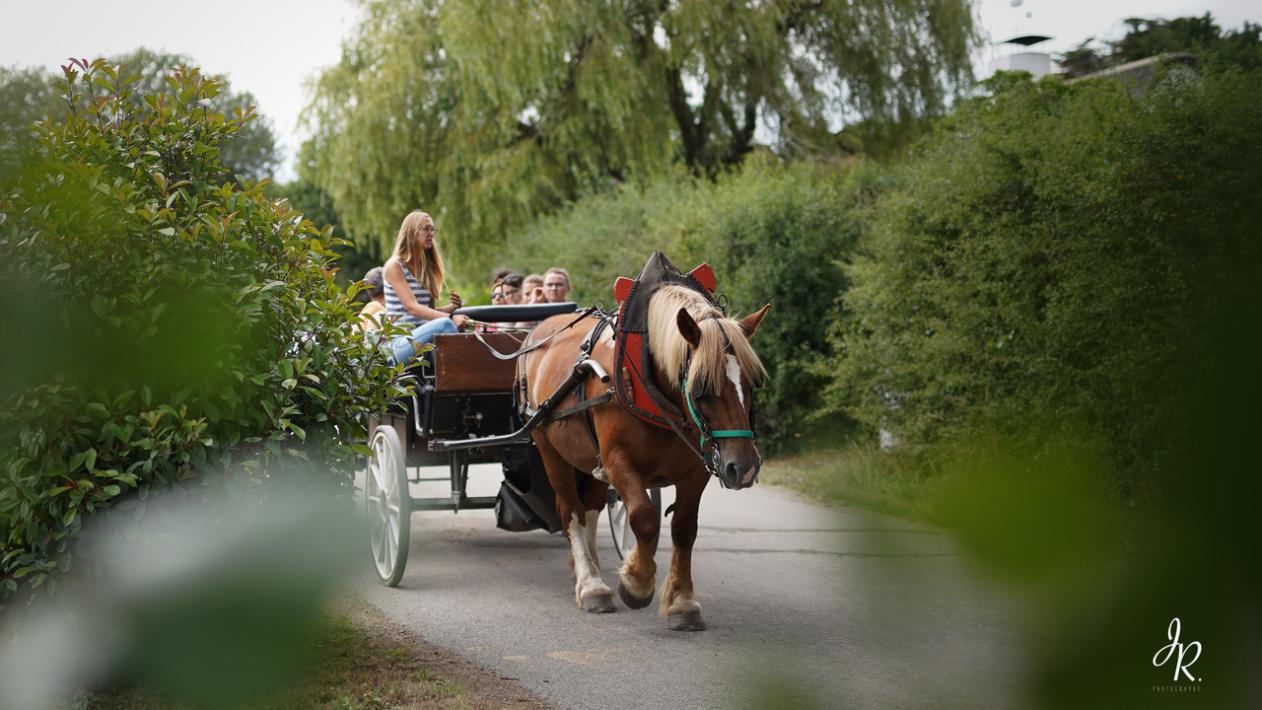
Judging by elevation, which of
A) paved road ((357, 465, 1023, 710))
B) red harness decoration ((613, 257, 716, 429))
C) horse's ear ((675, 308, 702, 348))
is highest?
horse's ear ((675, 308, 702, 348))

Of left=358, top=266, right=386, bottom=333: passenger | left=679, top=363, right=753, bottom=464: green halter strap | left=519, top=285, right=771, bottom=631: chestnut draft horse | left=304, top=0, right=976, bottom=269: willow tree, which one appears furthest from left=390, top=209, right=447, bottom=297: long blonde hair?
left=304, top=0, right=976, bottom=269: willow tree

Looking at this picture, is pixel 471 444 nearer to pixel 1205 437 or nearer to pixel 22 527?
pixel 22 527

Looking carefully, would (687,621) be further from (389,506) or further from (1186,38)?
(1186,38)

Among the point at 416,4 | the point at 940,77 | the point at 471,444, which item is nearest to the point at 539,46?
the point at 416,4

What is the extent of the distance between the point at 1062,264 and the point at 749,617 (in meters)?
2.21

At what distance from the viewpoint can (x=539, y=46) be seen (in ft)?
62.6

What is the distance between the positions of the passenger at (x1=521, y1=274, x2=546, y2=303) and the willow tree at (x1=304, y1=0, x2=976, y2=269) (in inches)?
406

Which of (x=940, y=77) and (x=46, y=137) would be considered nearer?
(x=46, y=137)

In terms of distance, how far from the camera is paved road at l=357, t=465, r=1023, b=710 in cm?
104

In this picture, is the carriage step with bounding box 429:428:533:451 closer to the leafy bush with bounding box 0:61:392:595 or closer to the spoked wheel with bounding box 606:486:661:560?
the spoked wheel with bounding box 606:486:661:560

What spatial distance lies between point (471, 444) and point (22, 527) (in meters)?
3.15

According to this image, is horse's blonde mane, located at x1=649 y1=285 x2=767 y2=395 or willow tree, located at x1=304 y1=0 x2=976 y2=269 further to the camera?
willow tree, located at x1=304 y1=0 x2=976 y2=269

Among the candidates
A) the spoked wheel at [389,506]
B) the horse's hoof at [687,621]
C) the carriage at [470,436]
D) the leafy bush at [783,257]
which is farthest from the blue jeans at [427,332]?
the leafy bush at [783,257]

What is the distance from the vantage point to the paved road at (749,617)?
1.04 meters
